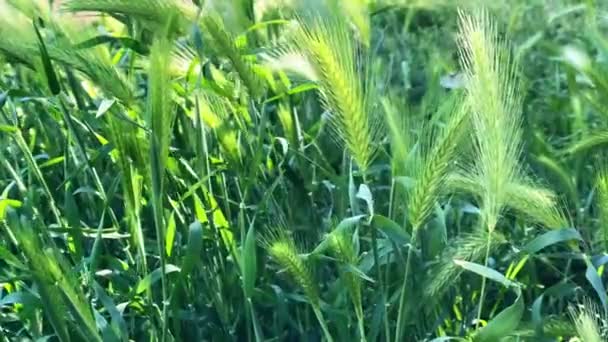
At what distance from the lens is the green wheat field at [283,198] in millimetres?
977

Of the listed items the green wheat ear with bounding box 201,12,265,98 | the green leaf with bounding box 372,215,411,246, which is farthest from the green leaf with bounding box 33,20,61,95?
the green leaf with bounding box 372,215,411,246

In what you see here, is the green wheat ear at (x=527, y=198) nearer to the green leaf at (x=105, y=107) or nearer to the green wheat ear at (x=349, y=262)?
the green wheat ear at (x=349, y=262)

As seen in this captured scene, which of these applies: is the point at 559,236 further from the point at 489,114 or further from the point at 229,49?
the point at 229,49

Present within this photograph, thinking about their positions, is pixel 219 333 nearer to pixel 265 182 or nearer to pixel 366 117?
pixel 265 182

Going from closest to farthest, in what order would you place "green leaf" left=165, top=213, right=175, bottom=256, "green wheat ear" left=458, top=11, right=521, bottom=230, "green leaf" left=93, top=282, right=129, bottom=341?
"green wheat ear" left=458, top=11, right=521, bottom=230, "green leaf" left=93, top=282, right=129, bottom=341, "green leaf" left=165, top=213, right=175, bottom=256

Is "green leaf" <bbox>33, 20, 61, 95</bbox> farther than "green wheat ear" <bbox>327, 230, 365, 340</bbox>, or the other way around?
"green leaf" <bbox>33, 20, 61, 95</bbox>

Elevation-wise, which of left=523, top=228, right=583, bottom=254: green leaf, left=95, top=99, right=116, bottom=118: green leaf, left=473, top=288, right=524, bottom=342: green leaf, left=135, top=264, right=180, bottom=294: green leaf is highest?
left=95, top=99, right=116, bottom=118: green leaf

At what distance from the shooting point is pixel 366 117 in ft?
3.23

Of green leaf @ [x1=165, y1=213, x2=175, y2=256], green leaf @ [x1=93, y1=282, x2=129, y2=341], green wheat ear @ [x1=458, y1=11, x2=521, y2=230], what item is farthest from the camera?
green leaf @ [x1=165, y1=213, x2=175, y2=256]

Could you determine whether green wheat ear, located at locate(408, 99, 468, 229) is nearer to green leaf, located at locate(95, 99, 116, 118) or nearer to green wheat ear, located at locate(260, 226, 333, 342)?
green wheat ear, located at locate(260, 226, 333, 342)

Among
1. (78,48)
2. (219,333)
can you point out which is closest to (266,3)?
(78,48)

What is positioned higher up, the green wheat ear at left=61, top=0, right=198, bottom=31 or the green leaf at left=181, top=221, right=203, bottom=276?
the green wheat ear at left=61, top=0, right=198, bottom=31

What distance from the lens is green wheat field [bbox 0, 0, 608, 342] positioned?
98 cm

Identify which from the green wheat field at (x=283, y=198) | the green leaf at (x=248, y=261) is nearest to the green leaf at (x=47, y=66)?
the green wheat field at (x=283, y=198)
